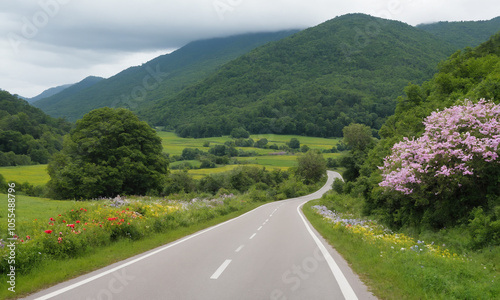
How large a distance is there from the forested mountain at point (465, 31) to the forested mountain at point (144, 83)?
102 meters

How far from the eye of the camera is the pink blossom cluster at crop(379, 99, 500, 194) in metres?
12.7

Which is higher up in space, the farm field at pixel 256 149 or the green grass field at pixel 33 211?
the green grass field at pixel 33 211

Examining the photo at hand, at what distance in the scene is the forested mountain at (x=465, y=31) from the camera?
138 m

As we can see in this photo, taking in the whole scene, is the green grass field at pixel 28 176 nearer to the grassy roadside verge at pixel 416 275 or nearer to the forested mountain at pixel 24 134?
the forested mountain at pixel 24 134

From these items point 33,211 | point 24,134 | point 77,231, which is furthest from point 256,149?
point 77,231

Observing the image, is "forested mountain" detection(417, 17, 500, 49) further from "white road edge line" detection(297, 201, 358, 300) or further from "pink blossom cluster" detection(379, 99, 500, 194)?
"white road edge line" detection(297, 201, 358, 300)

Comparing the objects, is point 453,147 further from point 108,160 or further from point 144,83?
point 144,83

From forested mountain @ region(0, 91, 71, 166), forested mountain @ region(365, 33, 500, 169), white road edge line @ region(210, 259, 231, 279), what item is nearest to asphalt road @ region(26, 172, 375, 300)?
white road edge line @ region(210, 259, 231, 279)

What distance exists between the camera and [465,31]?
156 meters

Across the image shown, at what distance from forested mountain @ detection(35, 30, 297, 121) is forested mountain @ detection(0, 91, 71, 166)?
10.1 metres

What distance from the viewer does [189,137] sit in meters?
120

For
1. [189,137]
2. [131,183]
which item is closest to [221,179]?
[131,183]

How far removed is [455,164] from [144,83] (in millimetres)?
71110

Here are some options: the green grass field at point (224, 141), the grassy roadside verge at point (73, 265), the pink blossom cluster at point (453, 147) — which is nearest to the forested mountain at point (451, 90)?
the pink blossom cluster at point (453, 147)
